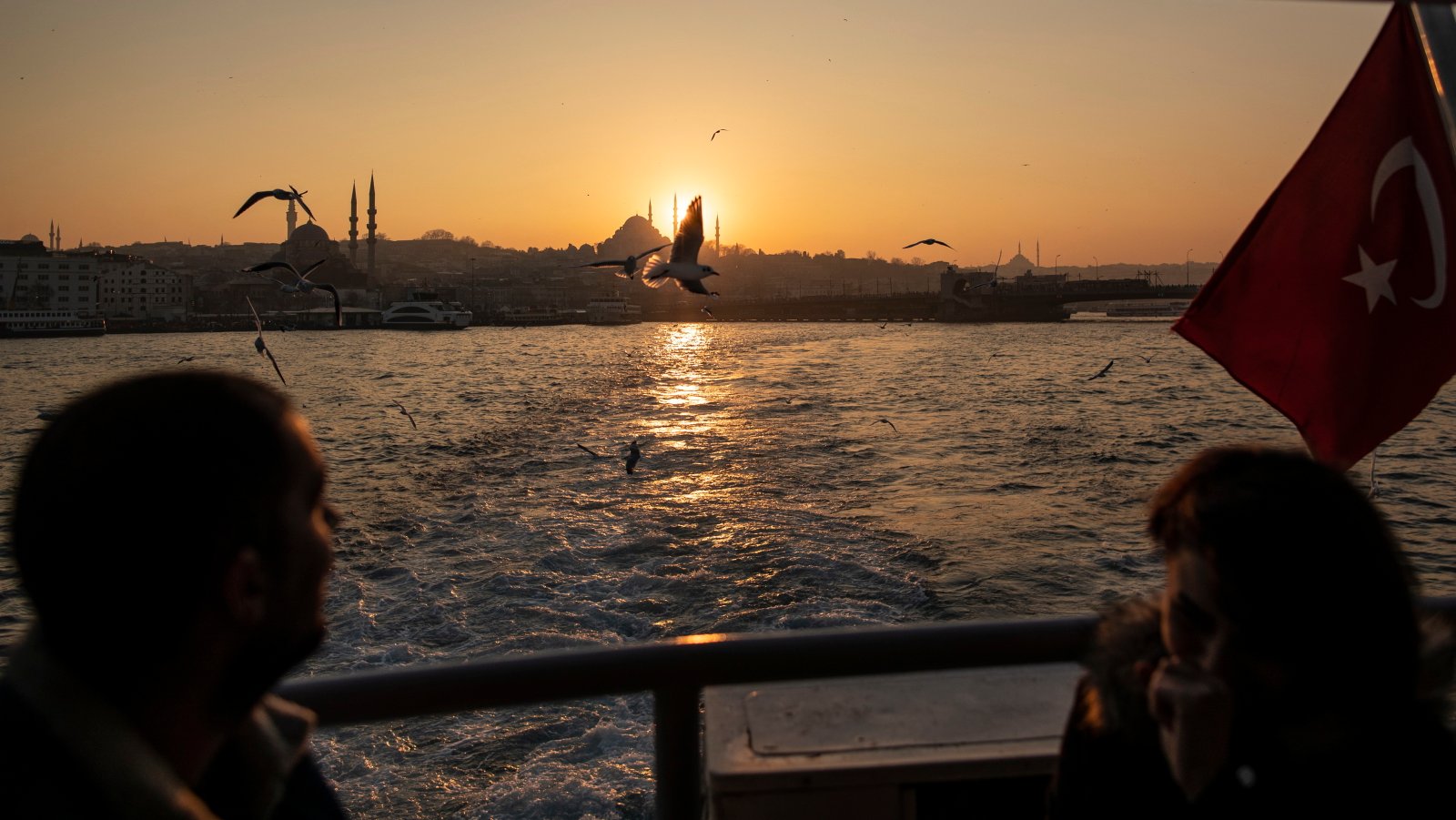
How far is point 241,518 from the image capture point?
2.71ft

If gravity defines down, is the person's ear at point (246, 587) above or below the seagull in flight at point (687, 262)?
below

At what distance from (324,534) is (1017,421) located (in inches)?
859

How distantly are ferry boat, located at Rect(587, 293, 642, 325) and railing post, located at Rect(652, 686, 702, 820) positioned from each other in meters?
91.2

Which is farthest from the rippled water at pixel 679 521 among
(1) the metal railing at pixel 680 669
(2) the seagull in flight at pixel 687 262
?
(1) the metal railing at pixel 680 669

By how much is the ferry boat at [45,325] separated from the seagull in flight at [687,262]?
236ft

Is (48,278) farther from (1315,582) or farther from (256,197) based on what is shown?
(1315,582)

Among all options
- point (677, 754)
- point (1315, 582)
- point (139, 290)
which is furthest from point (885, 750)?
point (139, 290)

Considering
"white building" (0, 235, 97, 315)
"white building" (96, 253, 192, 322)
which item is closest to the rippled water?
"white building" (0, 235, 97, 315)

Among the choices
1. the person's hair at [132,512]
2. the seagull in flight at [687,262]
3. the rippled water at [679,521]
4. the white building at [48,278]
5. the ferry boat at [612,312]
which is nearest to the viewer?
the person's hair at [132,512]

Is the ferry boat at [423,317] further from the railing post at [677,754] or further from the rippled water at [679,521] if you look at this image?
the railing post at [677,754]

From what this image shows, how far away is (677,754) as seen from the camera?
4.79 ft

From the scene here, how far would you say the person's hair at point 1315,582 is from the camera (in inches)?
37.9

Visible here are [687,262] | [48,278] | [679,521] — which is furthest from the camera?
[48,278]

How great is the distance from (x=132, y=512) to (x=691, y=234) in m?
8.18
